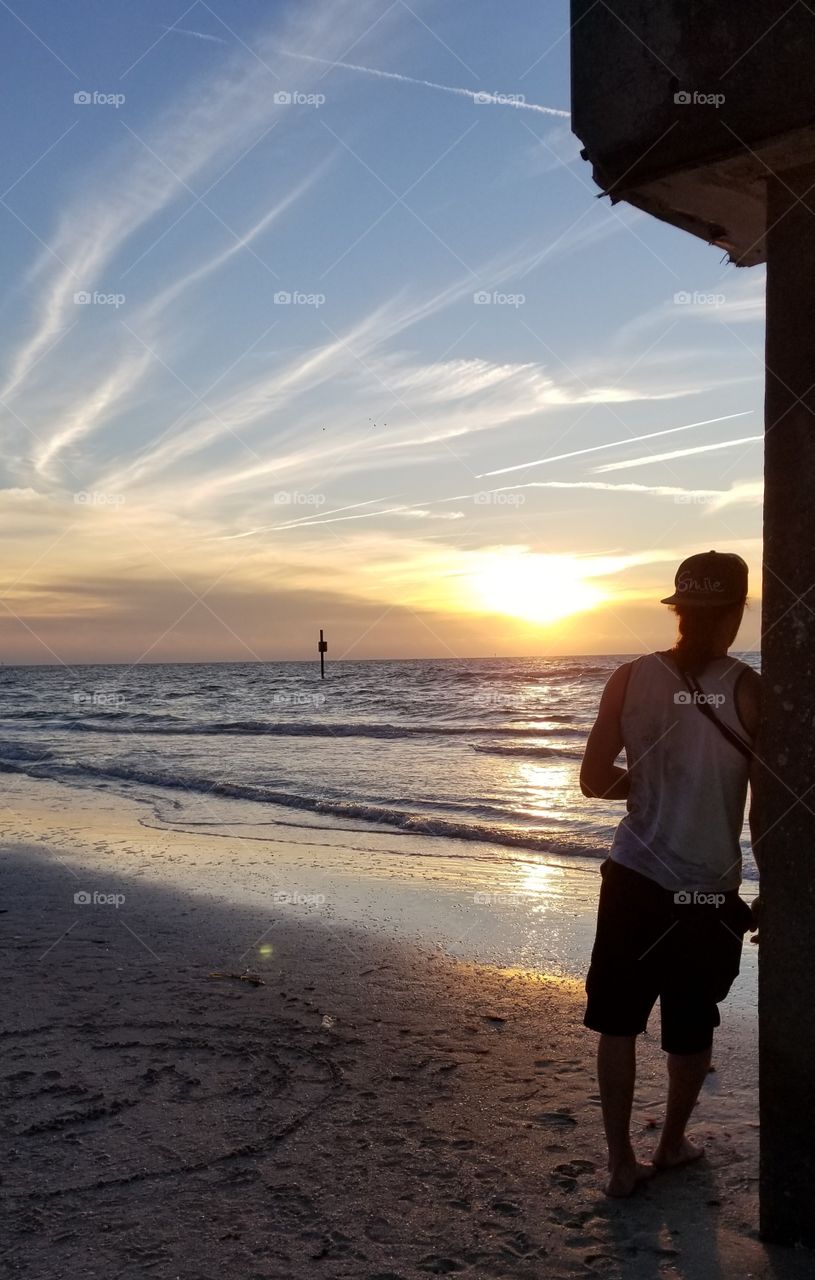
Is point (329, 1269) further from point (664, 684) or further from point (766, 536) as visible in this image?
point (766, 536)

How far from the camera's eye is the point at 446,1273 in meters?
2.85

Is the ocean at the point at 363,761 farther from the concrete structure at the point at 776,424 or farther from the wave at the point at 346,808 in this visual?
the concrete structure at the point at 776,424

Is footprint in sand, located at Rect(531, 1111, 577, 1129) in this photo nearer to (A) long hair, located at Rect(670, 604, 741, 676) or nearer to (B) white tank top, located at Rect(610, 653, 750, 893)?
(B) white tank top, located at Rect(610, 653, 750, 893)

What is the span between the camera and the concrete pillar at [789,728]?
292 cm

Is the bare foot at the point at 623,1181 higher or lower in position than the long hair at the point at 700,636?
lower

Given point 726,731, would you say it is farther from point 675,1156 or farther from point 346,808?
point 346,808

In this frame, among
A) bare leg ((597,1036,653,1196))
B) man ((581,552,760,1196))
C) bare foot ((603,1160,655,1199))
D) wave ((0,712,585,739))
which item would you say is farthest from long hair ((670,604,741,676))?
wave ((0,712,585,739))

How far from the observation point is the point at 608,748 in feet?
10.6

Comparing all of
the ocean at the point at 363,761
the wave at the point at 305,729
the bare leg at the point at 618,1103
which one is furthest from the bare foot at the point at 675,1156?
the wave at the point at 305,729

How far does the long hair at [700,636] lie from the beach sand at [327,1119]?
1679mm

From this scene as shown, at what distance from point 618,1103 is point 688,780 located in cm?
105

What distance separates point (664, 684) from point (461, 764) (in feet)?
52.2

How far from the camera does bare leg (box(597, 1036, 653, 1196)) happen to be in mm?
3229

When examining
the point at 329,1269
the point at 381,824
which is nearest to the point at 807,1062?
the point at 329,1269
